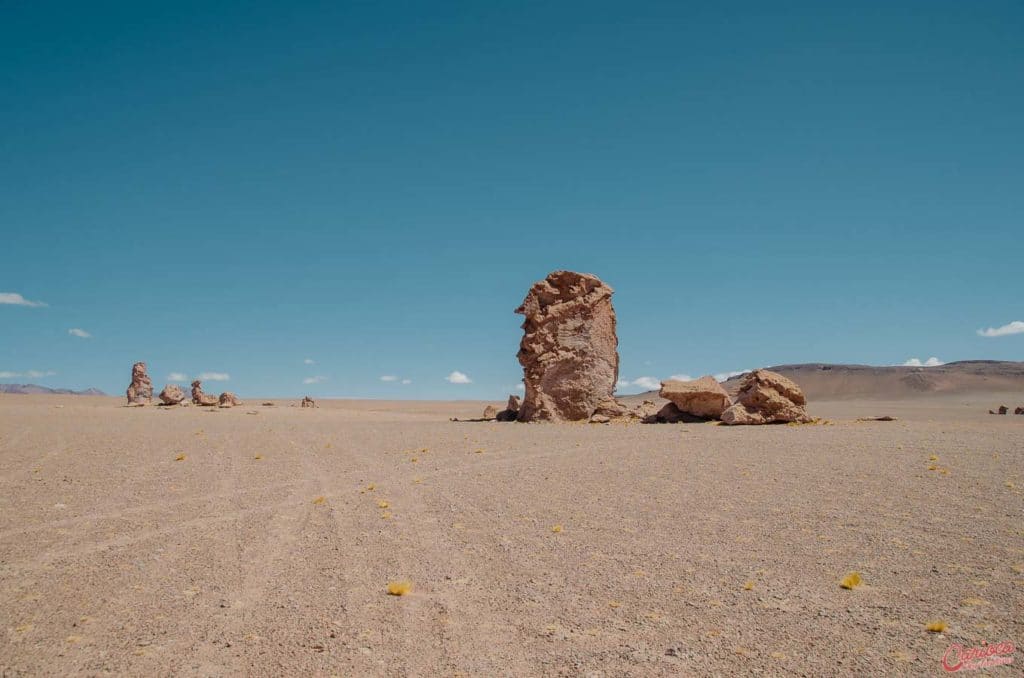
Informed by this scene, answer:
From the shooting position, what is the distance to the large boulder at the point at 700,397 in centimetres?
2100

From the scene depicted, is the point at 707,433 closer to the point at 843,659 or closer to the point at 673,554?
the point at 673,554

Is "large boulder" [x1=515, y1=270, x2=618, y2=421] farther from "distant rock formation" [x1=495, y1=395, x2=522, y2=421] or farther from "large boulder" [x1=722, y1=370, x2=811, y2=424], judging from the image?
"large boulder" [x1=722, y1=370, x2=811, y2=424]

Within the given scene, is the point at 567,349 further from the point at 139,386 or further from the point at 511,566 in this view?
the point at 139,386

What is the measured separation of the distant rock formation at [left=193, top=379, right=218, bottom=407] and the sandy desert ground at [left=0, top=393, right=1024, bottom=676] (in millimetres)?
28746

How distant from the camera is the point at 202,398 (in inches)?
1506

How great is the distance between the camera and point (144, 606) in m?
4.55

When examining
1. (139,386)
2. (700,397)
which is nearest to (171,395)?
(139,386)

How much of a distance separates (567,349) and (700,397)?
5.14 m

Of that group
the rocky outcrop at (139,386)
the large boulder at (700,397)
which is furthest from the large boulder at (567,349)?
the rocky outcrop at (139,386)

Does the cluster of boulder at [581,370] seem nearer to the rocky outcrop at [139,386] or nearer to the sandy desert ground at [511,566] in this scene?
the sandy desert ground at [511,566]

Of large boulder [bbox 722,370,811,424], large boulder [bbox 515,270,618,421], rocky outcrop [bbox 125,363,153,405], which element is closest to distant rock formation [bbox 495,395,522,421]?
large boulder [bbox 515,270,618,421]

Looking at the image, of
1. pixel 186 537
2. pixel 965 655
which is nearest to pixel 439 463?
pixel 186 537

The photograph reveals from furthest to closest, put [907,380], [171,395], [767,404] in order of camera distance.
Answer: [907,380] < [171,395] < [767,404]

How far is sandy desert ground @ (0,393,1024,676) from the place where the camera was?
3824 mm
